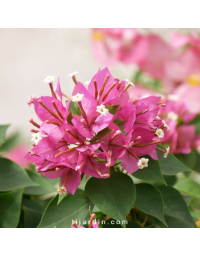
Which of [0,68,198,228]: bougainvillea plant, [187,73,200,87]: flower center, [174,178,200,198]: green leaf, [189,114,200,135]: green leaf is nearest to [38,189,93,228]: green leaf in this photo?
[0,68,198,228]: bougainvillea plant

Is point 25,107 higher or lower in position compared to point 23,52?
lower

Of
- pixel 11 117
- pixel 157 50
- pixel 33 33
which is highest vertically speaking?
pixel 33 33

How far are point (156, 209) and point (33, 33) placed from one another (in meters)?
1.01

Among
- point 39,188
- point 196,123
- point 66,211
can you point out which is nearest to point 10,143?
point 39,188

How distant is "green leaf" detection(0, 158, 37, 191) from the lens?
1.70 feet

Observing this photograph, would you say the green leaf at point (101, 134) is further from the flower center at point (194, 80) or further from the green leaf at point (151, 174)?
the flower center at point (194, 80)

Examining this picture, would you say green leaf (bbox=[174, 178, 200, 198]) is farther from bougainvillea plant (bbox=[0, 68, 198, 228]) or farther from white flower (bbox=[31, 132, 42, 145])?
white flower (bbox=[31, 132, 42, 145])

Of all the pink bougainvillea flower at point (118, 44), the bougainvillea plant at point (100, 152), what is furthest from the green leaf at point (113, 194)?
the pink bougainvillea flower at point (118, 44)

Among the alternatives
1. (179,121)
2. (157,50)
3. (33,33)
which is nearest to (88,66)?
(33,33)

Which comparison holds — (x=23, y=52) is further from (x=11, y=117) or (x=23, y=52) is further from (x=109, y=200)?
(x=109, y=200)

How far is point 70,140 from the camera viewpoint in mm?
385

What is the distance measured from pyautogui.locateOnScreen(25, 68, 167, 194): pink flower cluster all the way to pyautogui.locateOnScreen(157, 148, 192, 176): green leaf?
65 millimetres

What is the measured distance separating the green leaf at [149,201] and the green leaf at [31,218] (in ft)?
0.71

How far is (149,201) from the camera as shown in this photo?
423 millimetres
